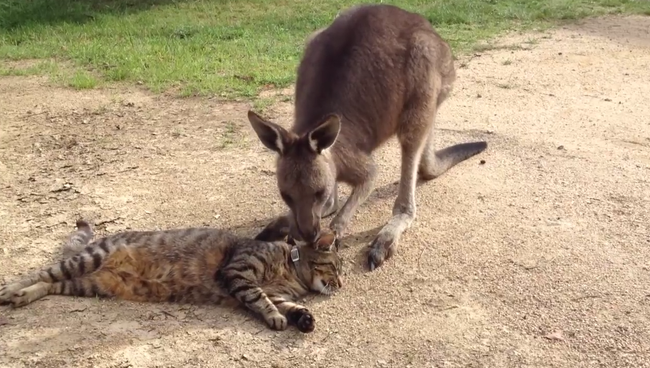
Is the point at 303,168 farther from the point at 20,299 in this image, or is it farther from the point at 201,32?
the point at 201,32

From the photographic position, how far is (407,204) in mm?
4770

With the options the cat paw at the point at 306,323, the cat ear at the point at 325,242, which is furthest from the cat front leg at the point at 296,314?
the cat ear at the point at 325,242

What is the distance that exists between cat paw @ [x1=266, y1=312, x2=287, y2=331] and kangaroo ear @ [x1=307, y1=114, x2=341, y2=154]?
1.01m

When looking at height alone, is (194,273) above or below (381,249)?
above

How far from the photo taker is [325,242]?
4.04 m

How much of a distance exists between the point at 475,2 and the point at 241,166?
22.3ft

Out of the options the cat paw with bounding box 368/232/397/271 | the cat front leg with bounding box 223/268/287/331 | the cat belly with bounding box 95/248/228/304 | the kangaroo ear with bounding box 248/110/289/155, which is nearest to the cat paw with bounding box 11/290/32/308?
the cat belly with bounding box 95/248/228/304

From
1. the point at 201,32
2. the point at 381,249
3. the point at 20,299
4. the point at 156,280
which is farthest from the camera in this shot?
the point at 201,32

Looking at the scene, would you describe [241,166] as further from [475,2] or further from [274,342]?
[475,2]

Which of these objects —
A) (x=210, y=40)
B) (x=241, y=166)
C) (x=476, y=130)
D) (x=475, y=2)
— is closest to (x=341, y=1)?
(x=475, y=2)

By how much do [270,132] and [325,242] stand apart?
2.20 feet

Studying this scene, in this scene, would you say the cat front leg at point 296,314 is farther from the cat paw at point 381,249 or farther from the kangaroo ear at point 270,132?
the kangaroo ear at point 270,132

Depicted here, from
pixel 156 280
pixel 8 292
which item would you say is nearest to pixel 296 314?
pixel 156 280

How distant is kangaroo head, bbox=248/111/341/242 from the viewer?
406cm
